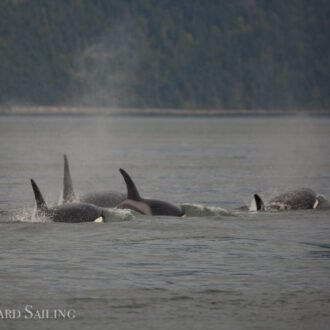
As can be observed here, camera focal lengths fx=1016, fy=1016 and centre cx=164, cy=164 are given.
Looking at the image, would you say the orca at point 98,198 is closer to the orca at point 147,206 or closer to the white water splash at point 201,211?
the orca at point 147,206

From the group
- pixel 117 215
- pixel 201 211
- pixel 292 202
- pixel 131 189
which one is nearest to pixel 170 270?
pixel 117 215

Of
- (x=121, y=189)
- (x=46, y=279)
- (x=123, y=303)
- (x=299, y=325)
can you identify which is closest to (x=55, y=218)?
(x=46, y=279)

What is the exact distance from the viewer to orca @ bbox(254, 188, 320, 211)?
2498 centimetres

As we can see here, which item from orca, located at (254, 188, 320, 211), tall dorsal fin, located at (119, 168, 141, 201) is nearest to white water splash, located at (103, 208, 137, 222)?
tall dorsal fin, located at (119, 168, 141, 201)

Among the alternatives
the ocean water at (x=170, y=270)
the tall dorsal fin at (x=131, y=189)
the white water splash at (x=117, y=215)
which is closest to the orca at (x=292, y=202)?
the ocean water at (x=170, y=270)

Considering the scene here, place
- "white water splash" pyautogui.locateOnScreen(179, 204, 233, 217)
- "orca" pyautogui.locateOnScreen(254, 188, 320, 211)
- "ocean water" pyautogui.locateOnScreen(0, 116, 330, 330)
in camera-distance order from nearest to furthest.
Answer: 1. "ocean water" pyautogui.locateOnScreen(0, 116, 330, 330)
2. "white water splash" pyautogui.locateOnScreen(179, 204, 233, 217)
3. "orca" pyautogui.locateOnScreen(254, 188, 320, 211)

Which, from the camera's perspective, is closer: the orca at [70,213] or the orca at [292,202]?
the orca at [70,213]

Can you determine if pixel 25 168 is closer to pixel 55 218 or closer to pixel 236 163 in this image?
pixel 236 163

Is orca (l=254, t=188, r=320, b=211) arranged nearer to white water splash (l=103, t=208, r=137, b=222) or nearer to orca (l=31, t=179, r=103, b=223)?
white water splash (l=103, t=208, r=137, b=222)

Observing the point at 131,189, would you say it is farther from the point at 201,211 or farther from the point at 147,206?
the point at 201,211

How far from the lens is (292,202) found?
25094 millimetres

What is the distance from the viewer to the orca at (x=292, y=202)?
2498 centimetres

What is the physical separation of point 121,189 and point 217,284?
20053 mm

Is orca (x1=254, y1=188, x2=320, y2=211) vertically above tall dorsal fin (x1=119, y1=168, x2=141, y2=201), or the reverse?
tall dorsal fin (x1=119, y1=168, x2=141, y2=201)
